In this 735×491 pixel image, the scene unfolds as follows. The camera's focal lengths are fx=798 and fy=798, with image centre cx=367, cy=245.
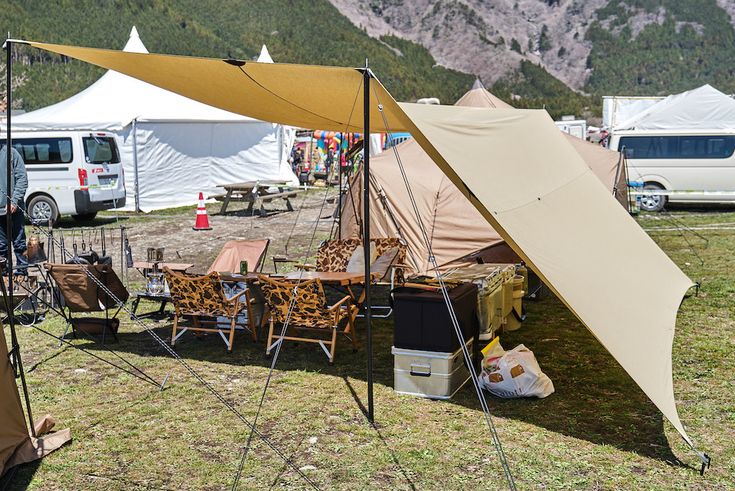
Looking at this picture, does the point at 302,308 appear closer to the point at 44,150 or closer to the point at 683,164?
the point at 44,150

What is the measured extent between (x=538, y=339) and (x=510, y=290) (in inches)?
19.0

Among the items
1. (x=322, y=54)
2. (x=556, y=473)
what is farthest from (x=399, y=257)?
(x=322, y=54)

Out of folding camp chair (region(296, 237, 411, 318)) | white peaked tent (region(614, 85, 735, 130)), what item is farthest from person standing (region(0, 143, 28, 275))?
white peaked tent (region(614, 85, 735, 130))

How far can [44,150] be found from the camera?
A: 14070 mm

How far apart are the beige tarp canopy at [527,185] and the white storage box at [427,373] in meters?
1.01

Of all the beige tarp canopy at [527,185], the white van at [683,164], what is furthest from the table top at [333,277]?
the white van at [683,164]

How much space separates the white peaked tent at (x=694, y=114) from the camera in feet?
55.3

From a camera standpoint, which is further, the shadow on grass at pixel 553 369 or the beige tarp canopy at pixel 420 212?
the beige tarp canopy at pixel 420 212

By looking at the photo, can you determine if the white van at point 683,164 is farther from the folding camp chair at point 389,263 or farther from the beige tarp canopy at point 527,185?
the beige tarp canopy at point 527,185

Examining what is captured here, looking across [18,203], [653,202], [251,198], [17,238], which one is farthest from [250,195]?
[18,203]

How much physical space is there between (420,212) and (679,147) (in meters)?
8.77

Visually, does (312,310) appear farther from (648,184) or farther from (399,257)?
(648,184)

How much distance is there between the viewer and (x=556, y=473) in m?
4.18

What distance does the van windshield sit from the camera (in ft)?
46.3
